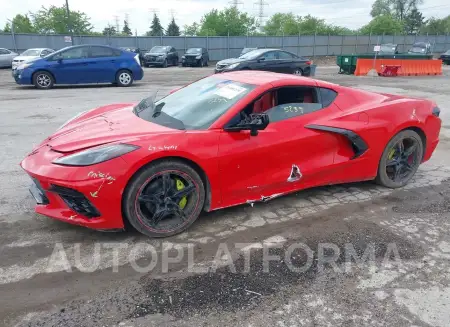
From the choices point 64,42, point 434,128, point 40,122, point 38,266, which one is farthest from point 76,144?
point 64,42

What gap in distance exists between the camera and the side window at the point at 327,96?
13.8 feet

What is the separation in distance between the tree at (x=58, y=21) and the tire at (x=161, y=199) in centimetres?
6736

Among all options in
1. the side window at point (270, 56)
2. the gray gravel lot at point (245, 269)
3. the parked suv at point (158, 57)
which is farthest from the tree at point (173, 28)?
the gray gravel lot at point (245, 269)

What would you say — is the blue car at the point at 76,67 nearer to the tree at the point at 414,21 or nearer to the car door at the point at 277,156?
the car door at the point at 277,156

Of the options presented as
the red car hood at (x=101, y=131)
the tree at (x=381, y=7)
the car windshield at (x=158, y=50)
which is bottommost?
the red car hood at (x=101, y=131)

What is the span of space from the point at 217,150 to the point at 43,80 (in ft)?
38.5

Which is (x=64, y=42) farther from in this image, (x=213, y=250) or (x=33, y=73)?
(x=213, y=250)

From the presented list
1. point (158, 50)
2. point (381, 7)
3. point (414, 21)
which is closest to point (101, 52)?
point (158, 50)

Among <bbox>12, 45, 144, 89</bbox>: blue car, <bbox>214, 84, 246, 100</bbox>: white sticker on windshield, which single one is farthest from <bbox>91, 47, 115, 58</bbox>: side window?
<bbox>214, 84, 246, 100</bbox>: white sticker on windshield

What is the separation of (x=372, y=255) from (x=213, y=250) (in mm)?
1313

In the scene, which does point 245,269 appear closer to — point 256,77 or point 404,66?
point 256,77

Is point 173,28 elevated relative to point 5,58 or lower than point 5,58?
elevated

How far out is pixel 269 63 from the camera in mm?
17406

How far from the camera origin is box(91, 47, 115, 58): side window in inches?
535
